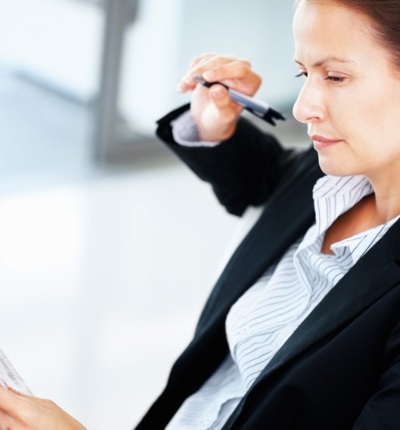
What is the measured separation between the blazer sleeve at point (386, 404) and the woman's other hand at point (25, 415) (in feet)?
1.31

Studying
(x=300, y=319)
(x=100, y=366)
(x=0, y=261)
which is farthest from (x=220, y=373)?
(x=0, y=261)

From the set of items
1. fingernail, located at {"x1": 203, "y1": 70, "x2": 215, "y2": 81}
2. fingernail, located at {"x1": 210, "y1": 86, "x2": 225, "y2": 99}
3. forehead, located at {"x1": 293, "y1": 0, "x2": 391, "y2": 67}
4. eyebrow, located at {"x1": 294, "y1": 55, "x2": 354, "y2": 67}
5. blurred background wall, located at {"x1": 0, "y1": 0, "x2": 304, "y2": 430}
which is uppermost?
forehead, located at {"x1": 293, "y1": 0, "x2": 391, "y2": 67}

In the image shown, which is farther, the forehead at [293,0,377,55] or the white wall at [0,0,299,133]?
the white wall at [0,0,299,133]

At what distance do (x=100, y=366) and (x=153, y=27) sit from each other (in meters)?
1.89

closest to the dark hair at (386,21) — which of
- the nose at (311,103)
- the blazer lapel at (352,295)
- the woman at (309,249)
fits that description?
the woman at (309,249)

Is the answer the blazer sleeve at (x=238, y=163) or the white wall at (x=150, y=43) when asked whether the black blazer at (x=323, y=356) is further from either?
the white wall at (x=150, y=43)

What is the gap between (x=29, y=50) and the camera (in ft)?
17.3

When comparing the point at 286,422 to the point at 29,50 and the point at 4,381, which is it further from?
the point at 29,50

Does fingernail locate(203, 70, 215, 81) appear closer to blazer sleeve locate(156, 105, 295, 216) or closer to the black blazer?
blazer sleeve locate(156, 105, 295, 216)

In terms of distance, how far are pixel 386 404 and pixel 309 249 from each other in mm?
401

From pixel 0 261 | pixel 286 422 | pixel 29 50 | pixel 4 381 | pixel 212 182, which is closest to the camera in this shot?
pixel 4 381

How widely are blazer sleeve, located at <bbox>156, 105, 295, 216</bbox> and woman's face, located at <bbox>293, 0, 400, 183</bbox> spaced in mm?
387

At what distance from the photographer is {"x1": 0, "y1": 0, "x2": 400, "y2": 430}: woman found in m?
1.39

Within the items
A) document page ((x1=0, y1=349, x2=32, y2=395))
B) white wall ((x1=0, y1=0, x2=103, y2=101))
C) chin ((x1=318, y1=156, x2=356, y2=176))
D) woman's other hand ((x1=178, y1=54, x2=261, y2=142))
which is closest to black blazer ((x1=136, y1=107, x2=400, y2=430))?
chin ((x1=318, y1=156, x2=356, y2=176))
